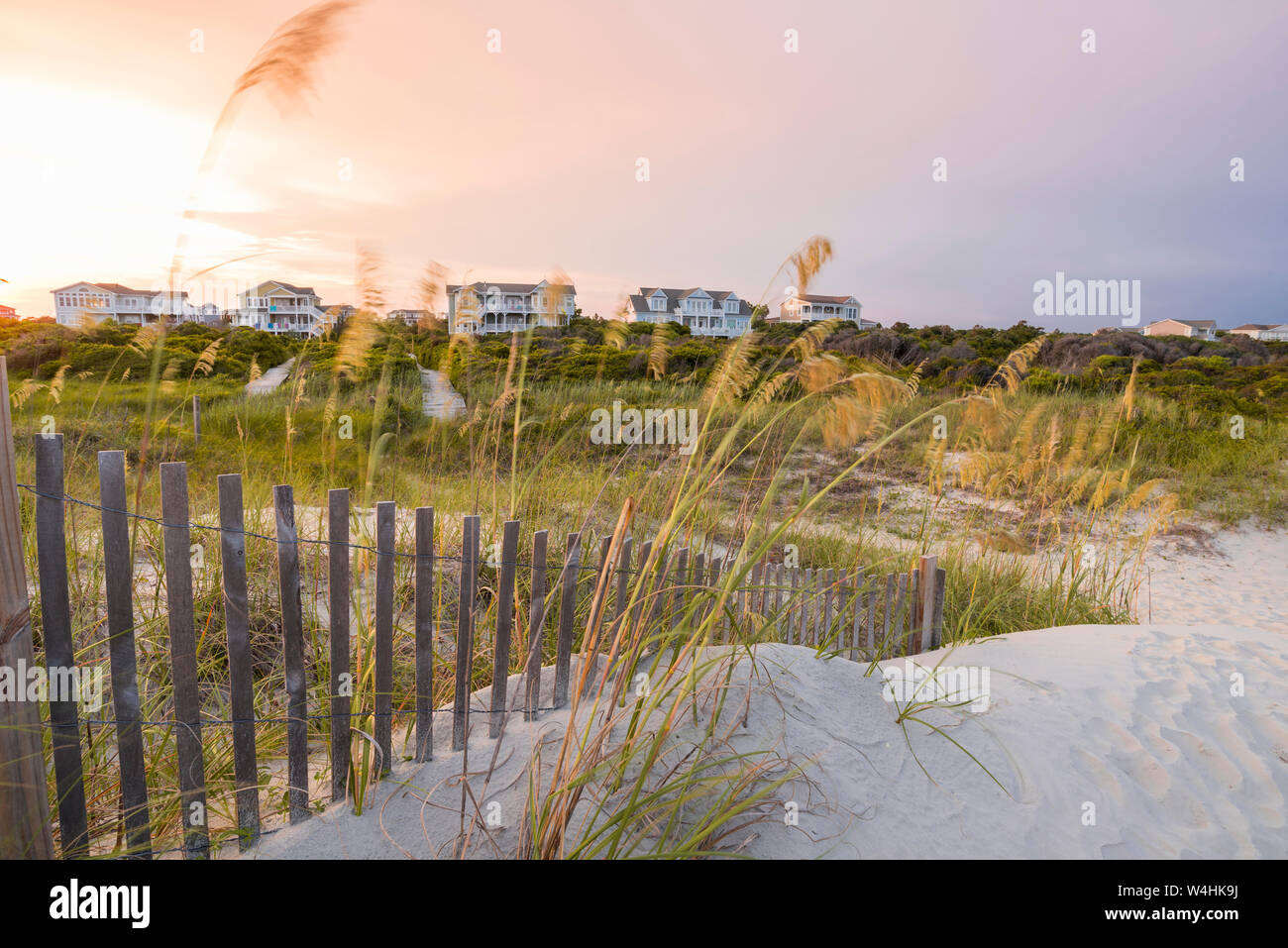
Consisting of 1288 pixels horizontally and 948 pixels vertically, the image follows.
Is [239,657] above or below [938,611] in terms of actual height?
above

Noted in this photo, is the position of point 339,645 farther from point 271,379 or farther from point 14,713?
point 271,379

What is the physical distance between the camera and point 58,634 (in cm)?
195

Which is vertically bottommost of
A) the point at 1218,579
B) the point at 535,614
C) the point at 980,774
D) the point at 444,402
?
the point at 1218,579

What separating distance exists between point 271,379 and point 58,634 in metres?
21.4

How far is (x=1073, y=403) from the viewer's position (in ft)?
46.3

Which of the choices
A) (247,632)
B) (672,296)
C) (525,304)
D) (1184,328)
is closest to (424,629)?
(247,632)

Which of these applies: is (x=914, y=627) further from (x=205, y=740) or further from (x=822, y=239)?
(x=205, y=740)

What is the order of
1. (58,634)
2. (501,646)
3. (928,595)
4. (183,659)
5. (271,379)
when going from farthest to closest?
(271,379) → (928,595) → (501,646) → (183,659) → (58,634)

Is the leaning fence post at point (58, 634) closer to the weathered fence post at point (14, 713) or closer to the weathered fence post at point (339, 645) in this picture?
the weathered fence post at point (14, 713)

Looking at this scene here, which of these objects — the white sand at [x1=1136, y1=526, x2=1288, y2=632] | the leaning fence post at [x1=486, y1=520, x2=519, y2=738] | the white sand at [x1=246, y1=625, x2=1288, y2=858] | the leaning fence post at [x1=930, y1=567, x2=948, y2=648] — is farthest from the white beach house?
the white sand at [x1=1136, y1=526, x2=1288, y2=632]

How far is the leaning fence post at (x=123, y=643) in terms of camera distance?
194 centimetres

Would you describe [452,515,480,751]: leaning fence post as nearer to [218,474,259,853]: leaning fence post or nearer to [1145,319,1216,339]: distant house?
[218,474,259,853]: leaning fence post

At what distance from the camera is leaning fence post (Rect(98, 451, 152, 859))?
76.3 inches
